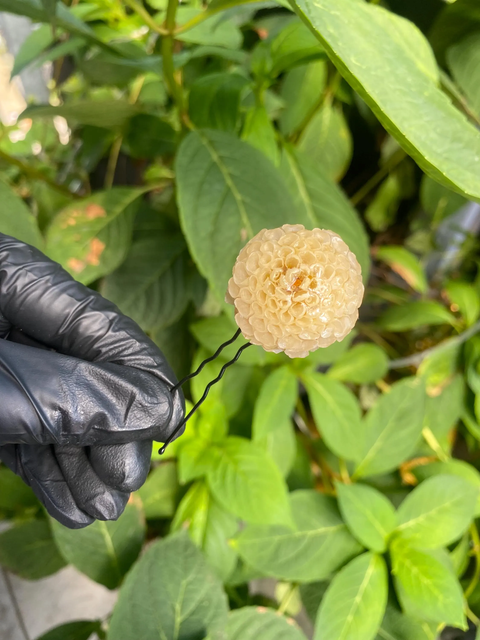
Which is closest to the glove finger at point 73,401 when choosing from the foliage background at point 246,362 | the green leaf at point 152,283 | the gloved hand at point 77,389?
the gloved hand at point 77,389

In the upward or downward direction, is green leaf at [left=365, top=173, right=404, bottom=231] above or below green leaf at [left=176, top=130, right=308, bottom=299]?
below

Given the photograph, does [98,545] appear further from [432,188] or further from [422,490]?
[432,188]

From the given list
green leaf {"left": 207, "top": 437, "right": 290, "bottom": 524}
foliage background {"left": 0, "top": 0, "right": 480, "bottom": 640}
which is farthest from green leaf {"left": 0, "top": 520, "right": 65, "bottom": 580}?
green leaf {"left": 207, "top": 437, "right": 290, "bottom": 524}

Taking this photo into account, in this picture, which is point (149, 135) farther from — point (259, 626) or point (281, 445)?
point (259, 626)

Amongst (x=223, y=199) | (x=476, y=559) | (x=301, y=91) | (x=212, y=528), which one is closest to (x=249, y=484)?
(x=212, y=528)

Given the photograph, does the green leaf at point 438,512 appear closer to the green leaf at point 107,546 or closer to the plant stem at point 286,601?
the plant stem at point 286,601

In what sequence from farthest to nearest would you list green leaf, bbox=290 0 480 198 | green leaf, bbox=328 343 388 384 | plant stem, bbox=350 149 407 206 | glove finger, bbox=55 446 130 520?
plant stem, bbox=350 149 407 206 < green leaf, bbox=328 343 388 384 < glove finger, bbox=55 446 130 520 < green leaf, bbox=290 0 480 198

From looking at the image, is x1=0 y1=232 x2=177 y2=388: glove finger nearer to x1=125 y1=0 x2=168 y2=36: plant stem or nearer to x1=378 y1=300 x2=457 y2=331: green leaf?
x1=125 y1=0 x2=168 y2=36: plant stem
